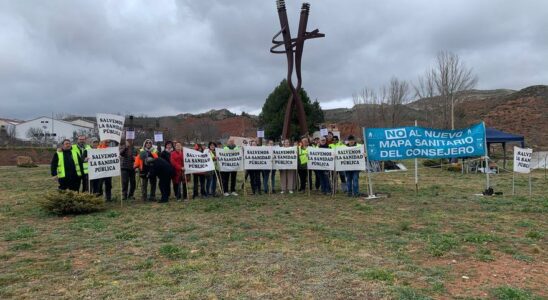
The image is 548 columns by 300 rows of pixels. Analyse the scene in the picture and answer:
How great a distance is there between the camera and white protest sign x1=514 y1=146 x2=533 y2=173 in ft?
44.4

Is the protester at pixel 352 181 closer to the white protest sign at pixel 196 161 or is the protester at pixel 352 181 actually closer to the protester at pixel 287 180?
→ the protester at pixel 287 180

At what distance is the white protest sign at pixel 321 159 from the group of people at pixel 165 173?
29 centimetres

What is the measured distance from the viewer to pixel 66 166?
11.5 m

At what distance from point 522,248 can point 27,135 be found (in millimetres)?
103626

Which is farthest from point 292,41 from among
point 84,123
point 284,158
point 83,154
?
point 84,123

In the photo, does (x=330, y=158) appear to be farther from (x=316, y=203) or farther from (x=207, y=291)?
(x=207, y=291)

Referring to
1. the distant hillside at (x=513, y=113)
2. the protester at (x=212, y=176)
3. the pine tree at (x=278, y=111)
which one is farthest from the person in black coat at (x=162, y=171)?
→ the distant hillside at (x=513, y=113)

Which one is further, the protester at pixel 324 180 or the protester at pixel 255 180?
the protester at pixel 255 180

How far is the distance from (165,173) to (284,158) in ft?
12.6

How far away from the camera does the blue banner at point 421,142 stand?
526 inches

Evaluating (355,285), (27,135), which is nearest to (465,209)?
(355,285)

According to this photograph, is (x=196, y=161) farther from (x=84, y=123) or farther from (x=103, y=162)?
(x=84, y=123)

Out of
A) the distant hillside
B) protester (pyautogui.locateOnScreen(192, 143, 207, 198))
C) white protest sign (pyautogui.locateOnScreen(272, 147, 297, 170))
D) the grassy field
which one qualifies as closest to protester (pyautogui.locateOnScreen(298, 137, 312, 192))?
white protest sign (pyautogui.locateOnScreen(272, 147, 297, 170))

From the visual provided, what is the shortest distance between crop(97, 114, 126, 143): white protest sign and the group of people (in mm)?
632
